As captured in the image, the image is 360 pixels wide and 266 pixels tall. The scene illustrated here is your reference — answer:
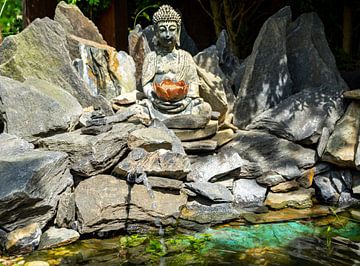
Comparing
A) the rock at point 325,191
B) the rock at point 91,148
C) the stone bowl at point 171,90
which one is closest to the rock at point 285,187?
the rock at point 325,191

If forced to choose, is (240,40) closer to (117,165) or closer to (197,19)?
(197,19)

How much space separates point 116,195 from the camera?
14.8 ft

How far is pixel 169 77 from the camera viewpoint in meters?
6.03

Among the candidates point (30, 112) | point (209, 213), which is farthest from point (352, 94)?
point (30, 112)

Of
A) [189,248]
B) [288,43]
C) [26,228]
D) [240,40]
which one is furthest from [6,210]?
[240,40]

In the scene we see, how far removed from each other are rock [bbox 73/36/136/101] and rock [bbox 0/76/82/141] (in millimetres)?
1108

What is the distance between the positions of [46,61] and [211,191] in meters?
2.64

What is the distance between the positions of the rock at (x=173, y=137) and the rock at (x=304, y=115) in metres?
1.12

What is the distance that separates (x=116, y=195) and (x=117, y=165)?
0.35 metres

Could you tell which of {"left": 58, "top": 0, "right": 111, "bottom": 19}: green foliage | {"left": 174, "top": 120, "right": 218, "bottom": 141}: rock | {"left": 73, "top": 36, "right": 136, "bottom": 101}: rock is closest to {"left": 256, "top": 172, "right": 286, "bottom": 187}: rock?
{"left": 174, "top": 120, "right": 218, "bottom": 141}: rock

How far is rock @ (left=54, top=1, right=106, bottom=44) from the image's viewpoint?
660 centimetres

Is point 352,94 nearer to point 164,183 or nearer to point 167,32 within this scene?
point 167,32

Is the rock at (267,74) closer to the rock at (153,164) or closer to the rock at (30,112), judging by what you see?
the rock at (153,164)

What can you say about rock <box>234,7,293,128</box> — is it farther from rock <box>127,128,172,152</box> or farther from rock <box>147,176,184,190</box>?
rock <box>147,176,184,190</box>
